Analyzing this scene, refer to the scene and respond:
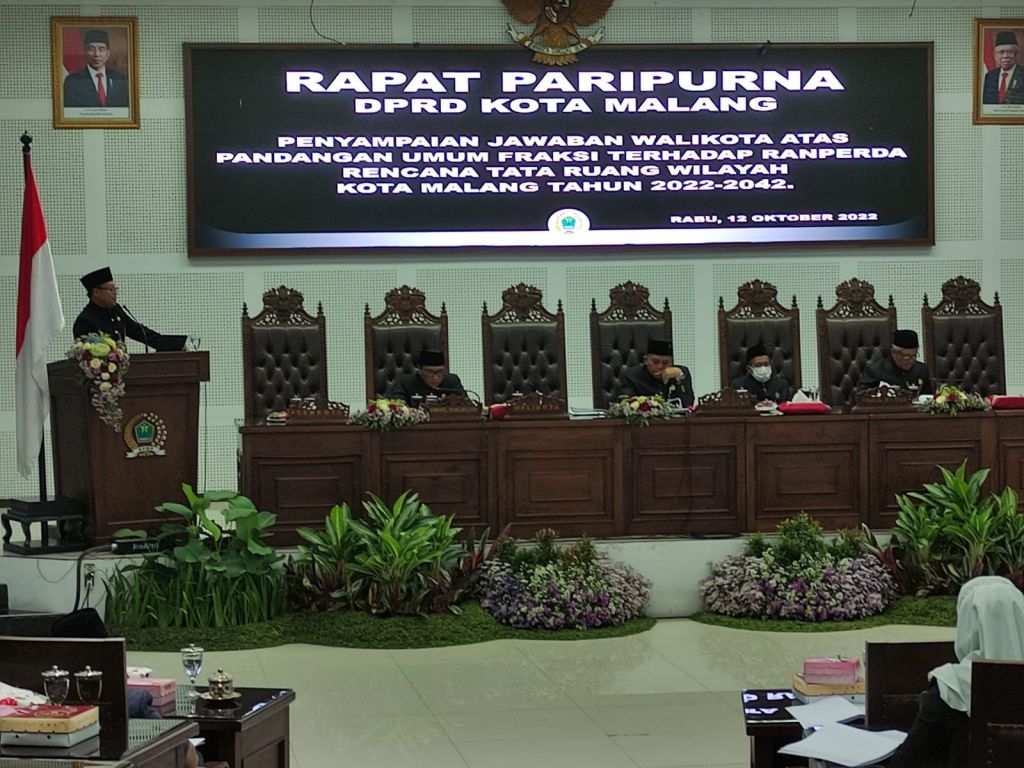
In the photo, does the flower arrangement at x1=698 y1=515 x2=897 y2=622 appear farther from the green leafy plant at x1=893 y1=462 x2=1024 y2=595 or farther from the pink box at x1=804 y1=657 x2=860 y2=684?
the pink box at x1=804 y1=657 x2=860 y2=684

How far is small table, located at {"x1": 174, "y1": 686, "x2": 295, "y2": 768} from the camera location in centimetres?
397

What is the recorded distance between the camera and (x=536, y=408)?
811 centimetres

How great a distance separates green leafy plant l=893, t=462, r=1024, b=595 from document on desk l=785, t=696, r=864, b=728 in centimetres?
388

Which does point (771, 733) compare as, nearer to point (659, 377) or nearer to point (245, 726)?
point (245, 726)

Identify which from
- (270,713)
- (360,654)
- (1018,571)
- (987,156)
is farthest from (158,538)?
(987,156)

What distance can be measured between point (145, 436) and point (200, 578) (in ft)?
2.52

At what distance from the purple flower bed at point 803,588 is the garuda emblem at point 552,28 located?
14.4 ft

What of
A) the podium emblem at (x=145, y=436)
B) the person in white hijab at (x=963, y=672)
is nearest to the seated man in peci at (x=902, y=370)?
the podium emblem at (x=145, y=436)

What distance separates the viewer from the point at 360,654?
7.18m

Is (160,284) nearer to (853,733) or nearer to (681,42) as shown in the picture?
(681,42)

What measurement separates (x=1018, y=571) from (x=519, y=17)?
5318 millimetres

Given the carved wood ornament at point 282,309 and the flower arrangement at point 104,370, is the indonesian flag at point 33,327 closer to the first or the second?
the flower arrangement at point 104,370

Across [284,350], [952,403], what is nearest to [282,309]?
[284,350]

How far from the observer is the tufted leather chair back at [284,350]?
30.0 feet
